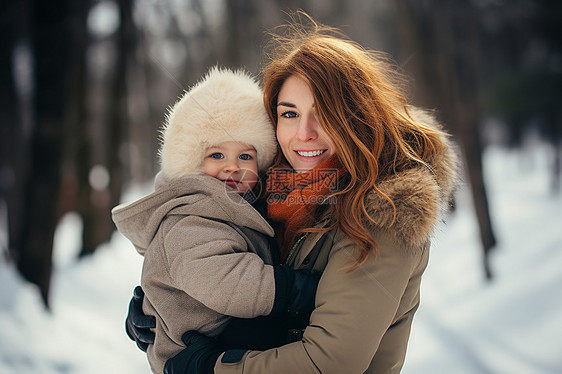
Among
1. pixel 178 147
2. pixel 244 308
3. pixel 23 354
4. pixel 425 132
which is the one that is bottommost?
pixel 23 354

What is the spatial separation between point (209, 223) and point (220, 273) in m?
0.25

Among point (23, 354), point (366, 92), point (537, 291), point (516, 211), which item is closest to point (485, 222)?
point (537, 291)

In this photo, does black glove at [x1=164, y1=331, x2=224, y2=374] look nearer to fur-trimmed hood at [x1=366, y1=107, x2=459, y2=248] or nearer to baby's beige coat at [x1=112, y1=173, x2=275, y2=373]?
baby's beige coat at [x1=112, y1=173, x2=275, y2=373]

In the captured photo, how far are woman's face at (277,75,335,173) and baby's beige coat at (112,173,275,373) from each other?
13.0 inches

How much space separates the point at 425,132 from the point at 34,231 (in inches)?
214

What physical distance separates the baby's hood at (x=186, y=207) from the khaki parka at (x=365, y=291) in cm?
44

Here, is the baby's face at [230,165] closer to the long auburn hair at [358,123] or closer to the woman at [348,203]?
the woman at [348,203]

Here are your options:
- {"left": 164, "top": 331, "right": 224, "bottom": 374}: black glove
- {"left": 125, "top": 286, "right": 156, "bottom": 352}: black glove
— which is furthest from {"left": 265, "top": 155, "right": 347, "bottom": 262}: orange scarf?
{"left": 125, "top": 286, "right": 156, "bottom": 352}: black glove

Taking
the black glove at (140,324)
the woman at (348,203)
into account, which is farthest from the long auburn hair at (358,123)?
the black glove at (140,324)

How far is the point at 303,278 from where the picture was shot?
1.75m

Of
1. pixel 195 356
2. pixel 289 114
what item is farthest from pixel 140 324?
pixel 289 114

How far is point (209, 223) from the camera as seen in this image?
185 centimetres

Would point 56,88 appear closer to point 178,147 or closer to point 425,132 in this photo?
point 178,147

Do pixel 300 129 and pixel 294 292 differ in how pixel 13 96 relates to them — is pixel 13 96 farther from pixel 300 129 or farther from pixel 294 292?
pixel 294 292
